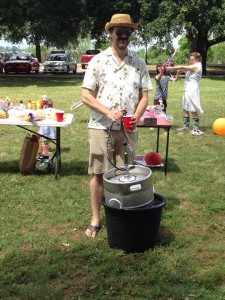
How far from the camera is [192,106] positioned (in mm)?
8844

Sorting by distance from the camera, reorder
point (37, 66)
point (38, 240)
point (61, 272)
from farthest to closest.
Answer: point (37, 66)
point (38, 240)
point (61, 272)

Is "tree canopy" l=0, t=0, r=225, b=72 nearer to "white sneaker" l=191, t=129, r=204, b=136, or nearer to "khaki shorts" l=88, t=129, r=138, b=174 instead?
"white sneaker" l=191, t=129, r=204, b=136

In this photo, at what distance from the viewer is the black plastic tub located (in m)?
3.58

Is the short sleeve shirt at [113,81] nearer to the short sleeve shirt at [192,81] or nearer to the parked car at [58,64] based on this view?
the short sleeve shirt at [192,81]

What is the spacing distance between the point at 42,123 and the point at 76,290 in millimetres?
2788

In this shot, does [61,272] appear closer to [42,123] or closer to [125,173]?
[125,173]

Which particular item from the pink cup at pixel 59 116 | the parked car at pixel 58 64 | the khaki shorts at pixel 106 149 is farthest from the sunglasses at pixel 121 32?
the parked car at pixel 58 64

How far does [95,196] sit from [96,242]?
1.45 ft

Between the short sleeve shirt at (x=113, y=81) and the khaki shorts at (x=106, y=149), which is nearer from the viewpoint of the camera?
the short sleeve shirt at (x=113, y=81)

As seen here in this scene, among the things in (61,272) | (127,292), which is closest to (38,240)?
(61,272)

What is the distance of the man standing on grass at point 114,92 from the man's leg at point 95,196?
119mm

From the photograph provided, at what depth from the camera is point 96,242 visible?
402 cm

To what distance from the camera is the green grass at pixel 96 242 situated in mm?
3279

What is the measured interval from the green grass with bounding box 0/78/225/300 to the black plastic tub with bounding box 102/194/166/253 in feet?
0.26
